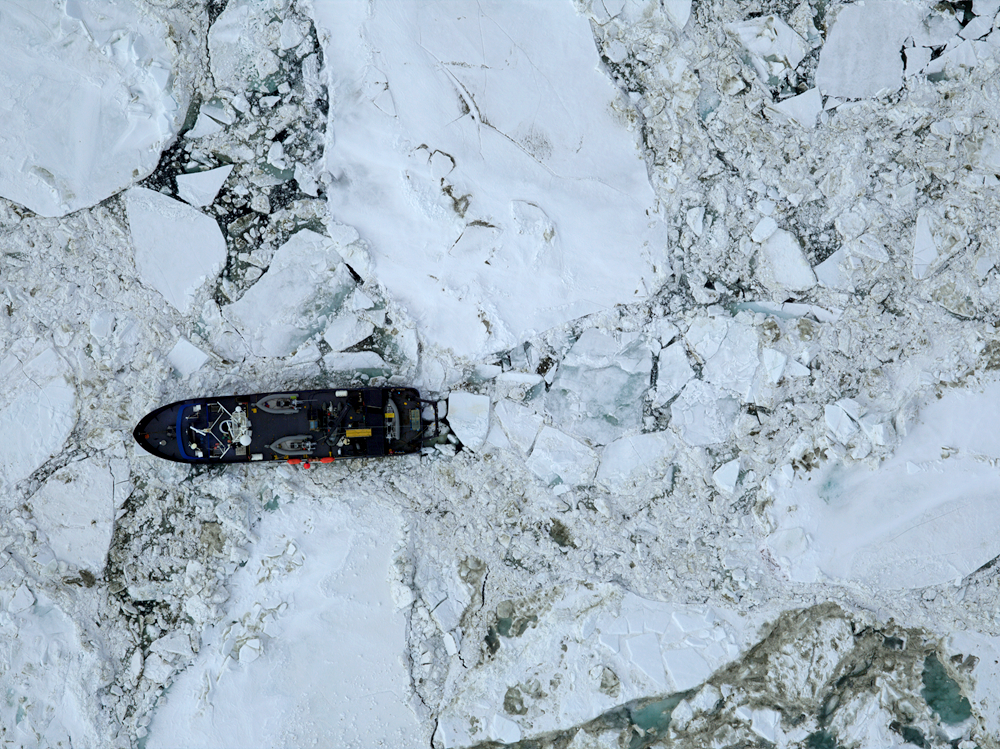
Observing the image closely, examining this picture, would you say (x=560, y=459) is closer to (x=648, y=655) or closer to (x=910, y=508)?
(x=648, y=655)

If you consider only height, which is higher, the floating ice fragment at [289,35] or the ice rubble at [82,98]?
the floating ice fragment at [289,35]

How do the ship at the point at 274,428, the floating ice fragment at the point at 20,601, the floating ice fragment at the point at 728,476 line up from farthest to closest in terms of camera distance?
1. the floating ice fragment at the point at 728,476
2. the floating ice fragment at the point at 20,601
3. the ship at the point at 274,428

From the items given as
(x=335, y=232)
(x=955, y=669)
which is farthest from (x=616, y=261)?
(x=955, y=669)

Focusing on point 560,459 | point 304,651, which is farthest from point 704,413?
point 304,651

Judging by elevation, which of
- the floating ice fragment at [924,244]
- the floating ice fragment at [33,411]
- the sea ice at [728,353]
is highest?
the floating ice fragment at [924,244]

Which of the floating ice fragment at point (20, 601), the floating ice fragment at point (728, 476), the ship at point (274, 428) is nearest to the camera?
the ship at point (274, 428)

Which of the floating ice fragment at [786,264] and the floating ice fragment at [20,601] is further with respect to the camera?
the floating ice fragment at [786,264]

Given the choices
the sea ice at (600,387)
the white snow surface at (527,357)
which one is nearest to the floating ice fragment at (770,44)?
the white snow surface at (527,357)

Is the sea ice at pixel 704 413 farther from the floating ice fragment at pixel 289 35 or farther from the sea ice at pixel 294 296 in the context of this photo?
the floating ice fragment at pixel 289 35

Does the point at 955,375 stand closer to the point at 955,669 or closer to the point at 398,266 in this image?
the point at 955,669
